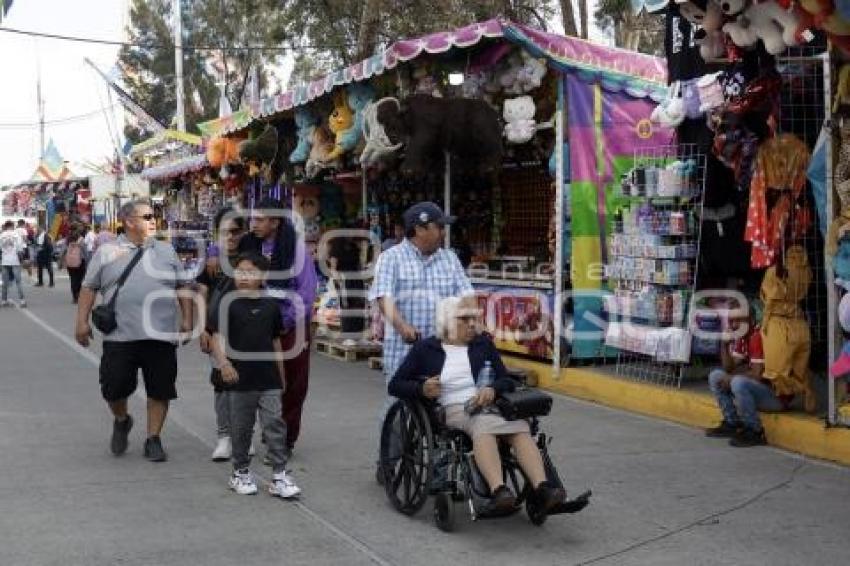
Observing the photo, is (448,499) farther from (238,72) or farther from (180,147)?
(238,72)

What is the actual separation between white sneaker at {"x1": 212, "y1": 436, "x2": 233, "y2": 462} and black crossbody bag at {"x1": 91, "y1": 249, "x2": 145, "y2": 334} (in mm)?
1026

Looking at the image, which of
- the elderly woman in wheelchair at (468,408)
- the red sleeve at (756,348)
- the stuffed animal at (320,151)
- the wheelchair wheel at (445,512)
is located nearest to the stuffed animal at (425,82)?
the stuffed animal at (320,151)

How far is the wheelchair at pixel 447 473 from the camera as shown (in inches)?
197

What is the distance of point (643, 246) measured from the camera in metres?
8.48

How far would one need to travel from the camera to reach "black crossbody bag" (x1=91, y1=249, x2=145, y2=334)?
662 centimetres

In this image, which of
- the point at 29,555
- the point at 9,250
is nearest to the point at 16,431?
the point at 29,555

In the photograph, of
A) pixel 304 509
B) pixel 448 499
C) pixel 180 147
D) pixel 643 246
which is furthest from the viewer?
pixel 180 147

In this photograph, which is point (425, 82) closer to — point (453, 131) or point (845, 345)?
point (453, 131)

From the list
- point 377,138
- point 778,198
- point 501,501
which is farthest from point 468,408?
point 377,138

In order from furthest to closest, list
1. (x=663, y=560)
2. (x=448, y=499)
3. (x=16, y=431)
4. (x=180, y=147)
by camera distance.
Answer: (x=180, y=147)
(x=16, y=431)
(x=448, y=499)
(x=663, y=560)

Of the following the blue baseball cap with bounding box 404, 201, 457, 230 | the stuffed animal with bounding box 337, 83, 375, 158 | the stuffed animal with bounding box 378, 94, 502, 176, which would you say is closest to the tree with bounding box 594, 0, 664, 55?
the stuffed animal with bounding box 337, 83, 375, 158

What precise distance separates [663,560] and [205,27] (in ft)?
141

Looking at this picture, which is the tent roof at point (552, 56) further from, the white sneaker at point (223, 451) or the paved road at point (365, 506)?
the white sneaker at point (223, 451)

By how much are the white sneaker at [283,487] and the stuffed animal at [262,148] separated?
328 inches
